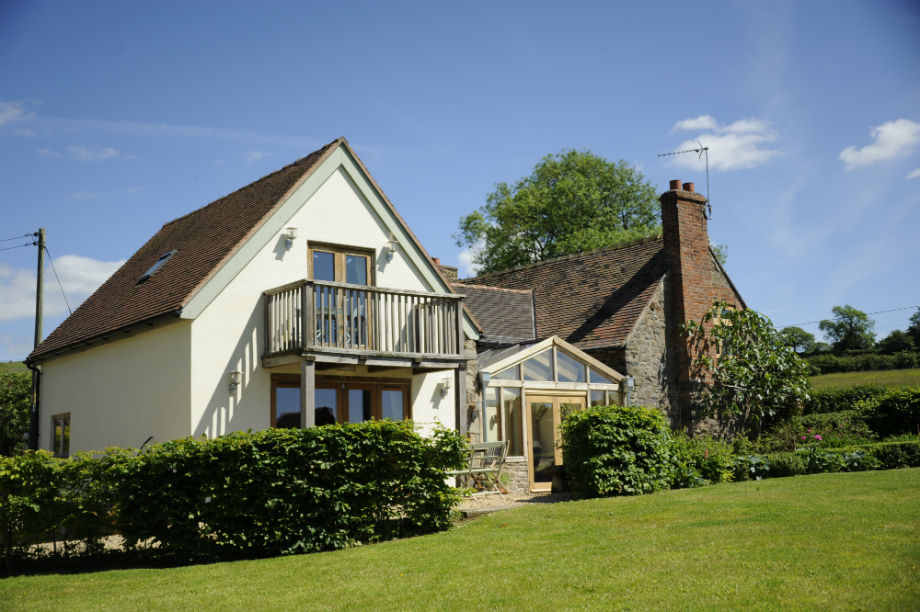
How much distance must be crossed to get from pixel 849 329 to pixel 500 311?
41.2 metres

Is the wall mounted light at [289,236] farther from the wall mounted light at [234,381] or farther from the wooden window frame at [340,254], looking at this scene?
the wall mounted light at [234,381]

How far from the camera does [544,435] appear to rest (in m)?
18.2

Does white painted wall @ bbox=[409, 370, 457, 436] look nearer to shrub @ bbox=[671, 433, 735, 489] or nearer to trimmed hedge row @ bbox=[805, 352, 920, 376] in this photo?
shrub @ bbox=[671, 433, 735, 489]

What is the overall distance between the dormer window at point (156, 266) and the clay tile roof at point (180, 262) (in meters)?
0.18

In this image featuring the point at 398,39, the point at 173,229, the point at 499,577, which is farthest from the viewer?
the point at 173,229

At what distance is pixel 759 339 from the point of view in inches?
856

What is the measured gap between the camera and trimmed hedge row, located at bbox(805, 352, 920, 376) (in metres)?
41.5

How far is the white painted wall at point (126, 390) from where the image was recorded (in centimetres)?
1398

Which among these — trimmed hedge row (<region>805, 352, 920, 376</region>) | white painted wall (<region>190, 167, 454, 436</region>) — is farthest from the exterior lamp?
trimmed hedge row (<region>805, 352, 920, 376</region>)

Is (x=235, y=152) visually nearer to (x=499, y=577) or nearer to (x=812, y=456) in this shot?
(x=499, y=577)

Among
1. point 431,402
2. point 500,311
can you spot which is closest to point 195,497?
point 431,402

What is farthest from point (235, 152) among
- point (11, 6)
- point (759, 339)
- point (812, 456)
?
point (759, 339)

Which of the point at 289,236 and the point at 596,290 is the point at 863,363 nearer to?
the point at 596,290

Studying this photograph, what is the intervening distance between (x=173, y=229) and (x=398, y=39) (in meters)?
10.0
